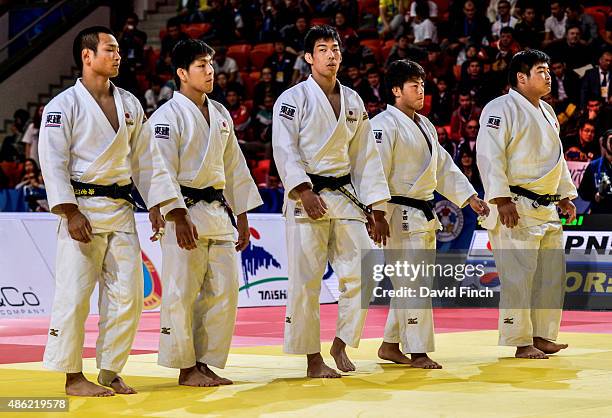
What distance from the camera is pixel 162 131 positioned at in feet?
19.6

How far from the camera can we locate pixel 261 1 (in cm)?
1850

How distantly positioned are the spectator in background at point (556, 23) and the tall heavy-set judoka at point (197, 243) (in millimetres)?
9262

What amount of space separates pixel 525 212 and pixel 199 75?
2.51m

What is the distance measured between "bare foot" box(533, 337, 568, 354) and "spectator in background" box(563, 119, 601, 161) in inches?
185

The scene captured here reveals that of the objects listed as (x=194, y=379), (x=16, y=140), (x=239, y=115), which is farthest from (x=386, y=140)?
(x=16, y=140)

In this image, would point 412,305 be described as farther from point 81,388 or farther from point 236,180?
point 81,388

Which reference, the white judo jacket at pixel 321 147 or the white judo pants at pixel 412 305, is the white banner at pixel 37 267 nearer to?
the white judo pants at pixel 412 305

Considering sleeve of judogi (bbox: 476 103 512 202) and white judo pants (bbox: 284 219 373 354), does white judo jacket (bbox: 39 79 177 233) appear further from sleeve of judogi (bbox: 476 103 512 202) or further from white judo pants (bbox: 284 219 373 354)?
sleeve of judogi (bbox: 476 103 512 202)

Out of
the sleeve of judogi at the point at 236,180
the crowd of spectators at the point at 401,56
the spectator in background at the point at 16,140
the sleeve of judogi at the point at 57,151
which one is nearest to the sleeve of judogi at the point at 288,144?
the sleeve of judogi at the point at 236,180

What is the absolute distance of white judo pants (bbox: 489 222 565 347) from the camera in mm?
7320

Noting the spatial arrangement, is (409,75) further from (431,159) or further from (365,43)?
(365,43)

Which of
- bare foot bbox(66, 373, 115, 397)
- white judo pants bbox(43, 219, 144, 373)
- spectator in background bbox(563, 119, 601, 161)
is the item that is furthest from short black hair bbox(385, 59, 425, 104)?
spectator in background bbox(563, 119, 601, 161)

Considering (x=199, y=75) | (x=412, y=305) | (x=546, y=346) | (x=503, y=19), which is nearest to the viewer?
(x=199, y=75)

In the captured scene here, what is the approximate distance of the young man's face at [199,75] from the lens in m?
6.14
